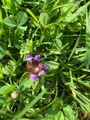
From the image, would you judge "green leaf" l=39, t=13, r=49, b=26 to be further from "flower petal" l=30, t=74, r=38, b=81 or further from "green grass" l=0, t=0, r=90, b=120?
"flower petal" l=30, t=74, r=38, b=81

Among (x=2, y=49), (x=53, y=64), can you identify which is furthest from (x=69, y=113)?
(x=2, y=49)

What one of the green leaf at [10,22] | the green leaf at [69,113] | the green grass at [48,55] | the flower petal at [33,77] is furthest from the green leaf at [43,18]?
the green leaf at [69,113]

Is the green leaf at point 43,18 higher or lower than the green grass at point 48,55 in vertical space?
higher

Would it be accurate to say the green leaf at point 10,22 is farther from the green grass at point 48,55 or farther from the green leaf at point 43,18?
the green leaf at point 43,18

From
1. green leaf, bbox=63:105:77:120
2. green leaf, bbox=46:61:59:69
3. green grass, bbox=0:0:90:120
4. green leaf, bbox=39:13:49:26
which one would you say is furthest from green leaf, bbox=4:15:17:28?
green leaf, bbox=63:105:77:120

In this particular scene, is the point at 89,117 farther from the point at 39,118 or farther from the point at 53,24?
the point at 53,24

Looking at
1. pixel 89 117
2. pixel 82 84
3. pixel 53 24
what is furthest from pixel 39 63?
pixel 89 117

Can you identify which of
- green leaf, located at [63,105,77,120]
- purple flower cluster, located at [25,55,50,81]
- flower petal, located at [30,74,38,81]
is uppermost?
purple flower cluster, located at [25,55,50,81]

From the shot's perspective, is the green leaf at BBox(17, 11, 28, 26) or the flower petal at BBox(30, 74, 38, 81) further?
the green leaf at BBox(17, 11, 28, 26)

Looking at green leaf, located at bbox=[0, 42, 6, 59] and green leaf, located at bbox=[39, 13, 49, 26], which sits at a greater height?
green leaf, located at bbox=[39, 13, 49, 26]
